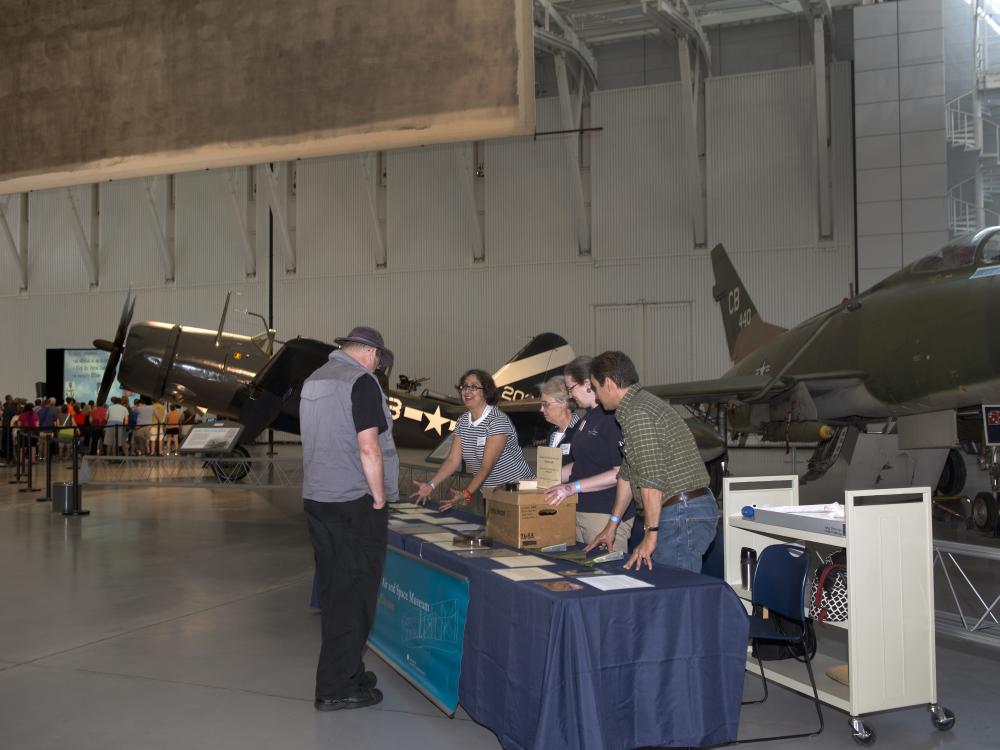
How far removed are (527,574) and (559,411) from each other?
1465mm

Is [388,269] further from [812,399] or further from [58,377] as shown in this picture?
[812,399]

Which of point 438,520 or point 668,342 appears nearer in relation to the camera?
point 438,520

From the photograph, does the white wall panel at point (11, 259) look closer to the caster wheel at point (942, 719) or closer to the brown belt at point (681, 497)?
the brown belt at point (681, 497)

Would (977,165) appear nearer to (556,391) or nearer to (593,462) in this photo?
(556,391)

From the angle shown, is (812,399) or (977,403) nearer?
(977,403)

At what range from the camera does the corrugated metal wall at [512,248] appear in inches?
822

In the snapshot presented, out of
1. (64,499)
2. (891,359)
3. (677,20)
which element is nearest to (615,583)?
(891,359)

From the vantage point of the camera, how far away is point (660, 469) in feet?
11.2

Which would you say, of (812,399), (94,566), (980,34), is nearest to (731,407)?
(812,399)

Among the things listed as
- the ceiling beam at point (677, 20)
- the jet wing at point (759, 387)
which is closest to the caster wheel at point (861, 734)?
the jet wing at point (759, 387)

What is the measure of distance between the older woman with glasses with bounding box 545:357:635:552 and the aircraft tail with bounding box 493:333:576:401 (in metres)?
11.3

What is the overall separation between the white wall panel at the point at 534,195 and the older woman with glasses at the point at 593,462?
1892 cm

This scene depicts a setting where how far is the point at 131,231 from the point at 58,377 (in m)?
5.25

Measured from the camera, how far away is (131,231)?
88.2 ft
